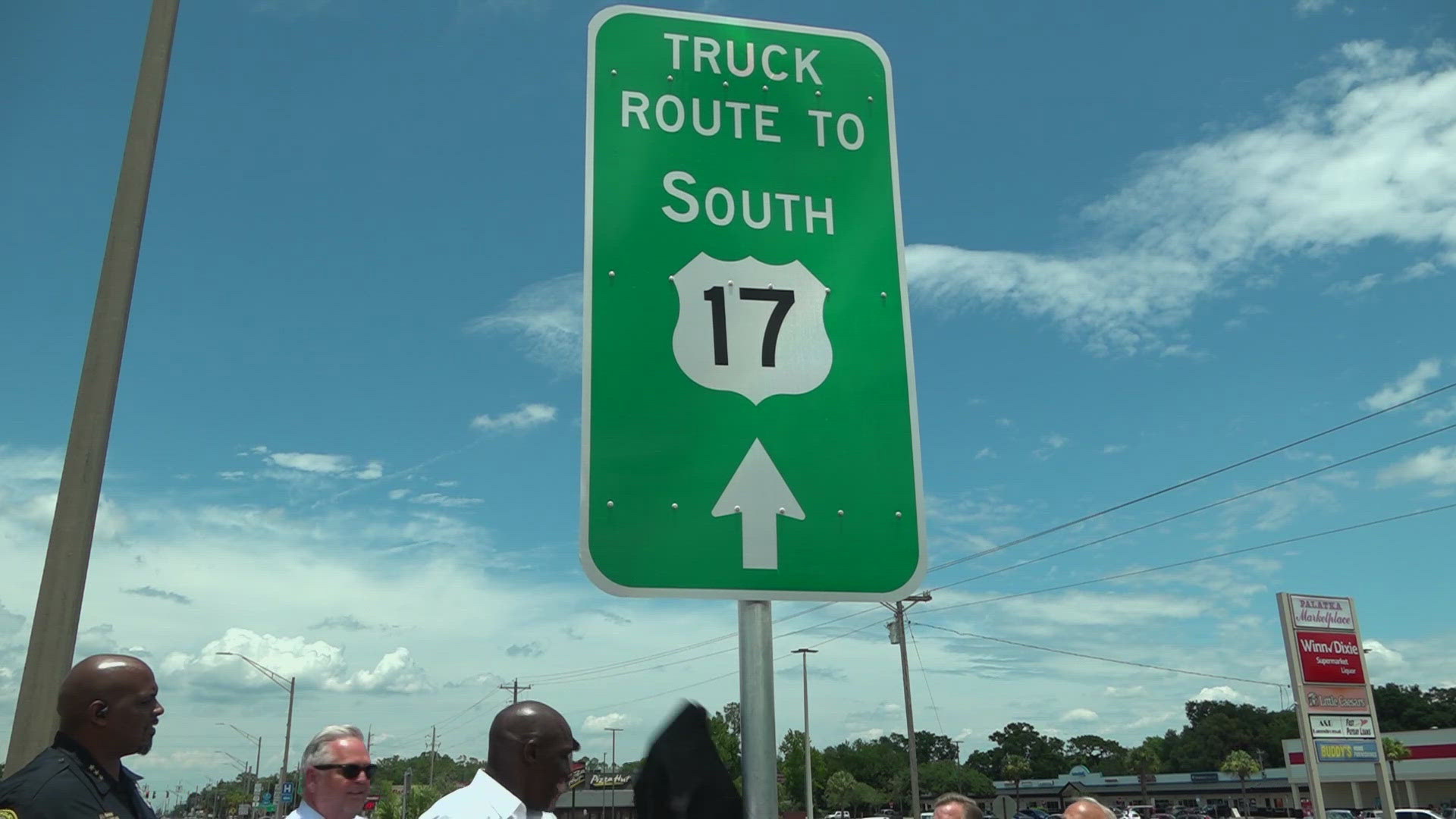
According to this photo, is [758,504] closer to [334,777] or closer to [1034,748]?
[334,777]

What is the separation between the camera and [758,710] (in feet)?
4.95

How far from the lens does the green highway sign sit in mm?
1632

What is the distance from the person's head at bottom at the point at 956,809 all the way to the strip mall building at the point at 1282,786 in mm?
20347

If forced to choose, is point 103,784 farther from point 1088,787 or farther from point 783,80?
point 1088,787

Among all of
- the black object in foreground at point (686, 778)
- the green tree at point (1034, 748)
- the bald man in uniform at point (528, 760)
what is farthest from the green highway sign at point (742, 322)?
the green tree at point (1034, 748)

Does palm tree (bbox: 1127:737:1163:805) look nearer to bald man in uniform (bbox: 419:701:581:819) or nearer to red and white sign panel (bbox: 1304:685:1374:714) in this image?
red and white sign panel (bbox: 1304:685:1374:714)

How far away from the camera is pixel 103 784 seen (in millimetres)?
2783

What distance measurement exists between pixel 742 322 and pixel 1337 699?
24701 millimetres

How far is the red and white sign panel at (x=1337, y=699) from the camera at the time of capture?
70.3ft

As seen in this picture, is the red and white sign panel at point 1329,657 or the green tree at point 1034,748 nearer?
the red and white sign panel at point 1329,657

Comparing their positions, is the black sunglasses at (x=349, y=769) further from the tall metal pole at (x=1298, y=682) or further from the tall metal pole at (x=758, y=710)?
the tall metal pole at (x=1298, y=682)

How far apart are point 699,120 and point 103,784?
244cm

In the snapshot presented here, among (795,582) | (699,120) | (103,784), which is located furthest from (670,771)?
(103,784)

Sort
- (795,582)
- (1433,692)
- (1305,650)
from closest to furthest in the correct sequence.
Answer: (795,582) → (1305,650) → (1433,692)
